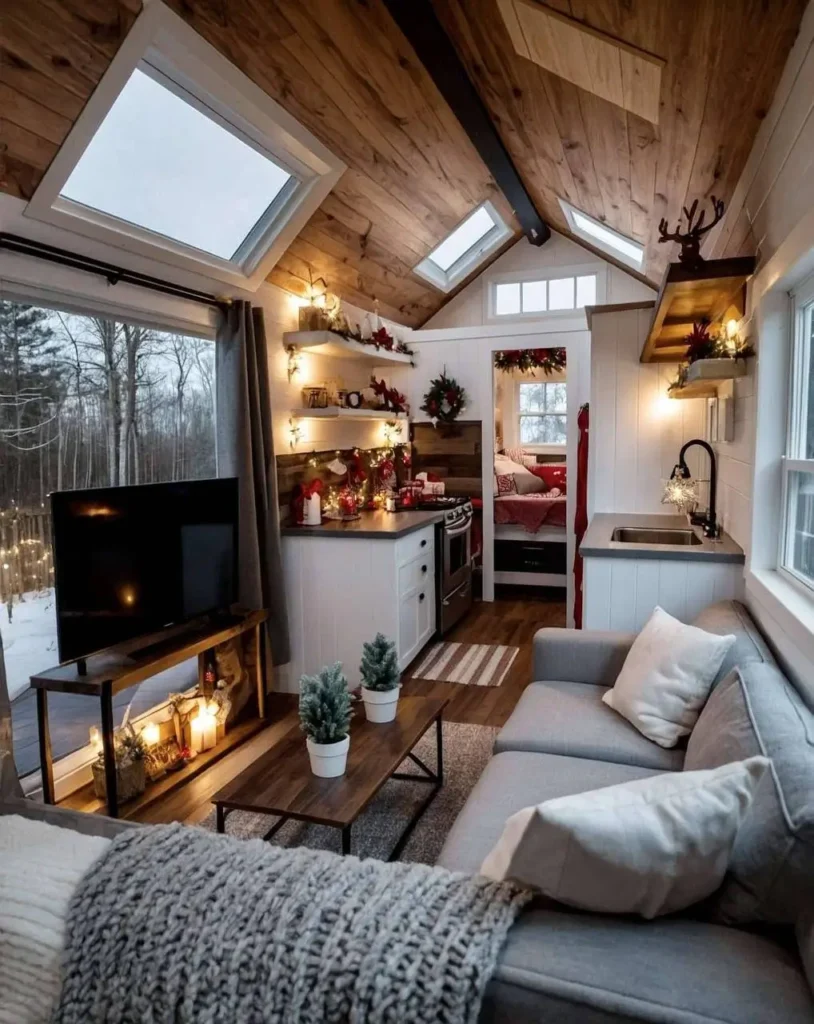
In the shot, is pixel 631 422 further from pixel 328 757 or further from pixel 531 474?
pixel 328 757

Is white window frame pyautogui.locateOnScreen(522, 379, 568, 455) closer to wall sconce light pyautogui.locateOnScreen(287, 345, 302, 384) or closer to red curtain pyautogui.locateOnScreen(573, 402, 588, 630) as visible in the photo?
red curtain pyautogui.locateOnScreen(573, 402, 588, 630)

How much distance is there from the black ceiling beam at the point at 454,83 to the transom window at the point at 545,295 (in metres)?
1.43

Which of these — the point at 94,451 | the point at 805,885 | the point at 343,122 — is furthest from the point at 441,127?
the point at 805,885

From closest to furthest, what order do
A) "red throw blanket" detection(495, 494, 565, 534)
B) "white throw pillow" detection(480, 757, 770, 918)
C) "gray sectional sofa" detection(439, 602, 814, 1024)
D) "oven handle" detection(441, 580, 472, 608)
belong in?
"gray sectional sofa" detection(439, 602, 814, 1024) < "white throw pillow" detection(480, 757, 770, 918) < "oven handle" detection(441, 580, 472, 608) < "red throw blanket" detection(495, 494, 565, 534)

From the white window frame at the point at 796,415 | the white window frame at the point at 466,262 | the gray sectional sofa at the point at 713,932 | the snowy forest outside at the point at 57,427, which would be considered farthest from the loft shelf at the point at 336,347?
the gray sectional sofa at the point at 713,932

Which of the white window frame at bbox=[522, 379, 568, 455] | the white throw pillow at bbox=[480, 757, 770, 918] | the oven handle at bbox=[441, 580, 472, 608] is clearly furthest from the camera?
the white window frame at bbox=[522, 379, 568, 455]

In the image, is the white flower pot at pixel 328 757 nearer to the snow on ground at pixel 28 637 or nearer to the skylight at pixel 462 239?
the snow on ground at pixel 28 637

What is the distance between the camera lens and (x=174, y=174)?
298 cm

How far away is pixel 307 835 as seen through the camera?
2576 mm

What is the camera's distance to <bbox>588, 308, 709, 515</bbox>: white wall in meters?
4.36

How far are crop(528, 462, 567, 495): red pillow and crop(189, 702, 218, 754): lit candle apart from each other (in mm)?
4465

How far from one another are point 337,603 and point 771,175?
2.91m

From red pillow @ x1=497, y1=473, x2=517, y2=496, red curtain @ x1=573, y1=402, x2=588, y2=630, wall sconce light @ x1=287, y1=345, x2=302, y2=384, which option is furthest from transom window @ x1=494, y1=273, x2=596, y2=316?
wall sconce light @ x1=287, y1=345, x2=302, y2=384

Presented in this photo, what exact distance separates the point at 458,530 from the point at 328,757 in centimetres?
307
